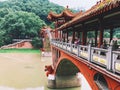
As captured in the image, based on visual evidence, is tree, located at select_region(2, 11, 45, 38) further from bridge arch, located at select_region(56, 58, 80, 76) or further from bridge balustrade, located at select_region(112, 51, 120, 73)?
bridge balustrade, located at select_region(112, 51, 120, 73)

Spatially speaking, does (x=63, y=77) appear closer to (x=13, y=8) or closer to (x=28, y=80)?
(x=28, y=80)

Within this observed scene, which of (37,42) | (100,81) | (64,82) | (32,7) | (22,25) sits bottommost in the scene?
(64,82)

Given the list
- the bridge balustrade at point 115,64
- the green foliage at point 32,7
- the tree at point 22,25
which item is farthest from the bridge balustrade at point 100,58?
the green foliage at point 32,7

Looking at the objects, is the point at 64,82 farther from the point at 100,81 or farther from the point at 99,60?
the point at 99,60

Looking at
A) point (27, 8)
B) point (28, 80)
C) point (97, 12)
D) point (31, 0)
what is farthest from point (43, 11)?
point (97, 12)

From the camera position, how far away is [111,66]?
666 cm

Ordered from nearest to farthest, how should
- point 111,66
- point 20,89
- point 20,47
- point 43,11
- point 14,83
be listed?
point 111,66
point 20,89
point 14,83
point 20,47
point 43,11

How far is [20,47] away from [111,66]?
60.3 meters

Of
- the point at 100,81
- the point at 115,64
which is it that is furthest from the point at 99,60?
Answer: the point at 115,64

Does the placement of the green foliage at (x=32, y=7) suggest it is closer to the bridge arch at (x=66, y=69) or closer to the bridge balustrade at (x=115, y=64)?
the bridge arch at (x=66, y=69)

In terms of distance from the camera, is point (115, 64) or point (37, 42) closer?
point (115, 64)

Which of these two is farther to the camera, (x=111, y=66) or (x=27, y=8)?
(x=27, y=8)

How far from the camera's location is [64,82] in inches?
920

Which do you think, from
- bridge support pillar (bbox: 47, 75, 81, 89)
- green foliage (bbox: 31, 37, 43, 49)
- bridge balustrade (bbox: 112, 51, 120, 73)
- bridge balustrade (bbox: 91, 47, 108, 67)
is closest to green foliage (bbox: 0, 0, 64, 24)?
green foliage (bbox: 31, 37, 43, 49)
